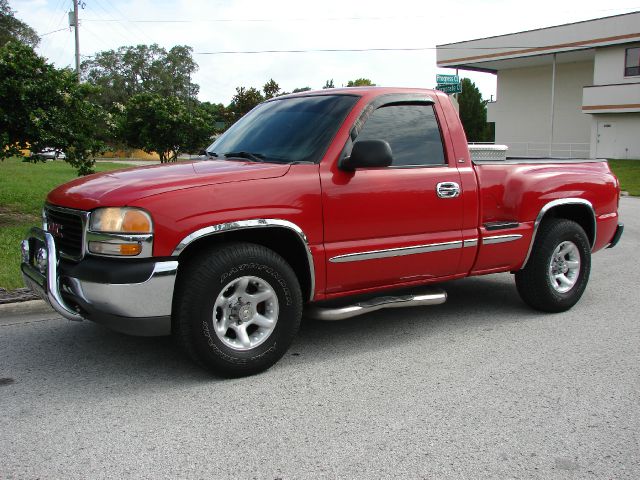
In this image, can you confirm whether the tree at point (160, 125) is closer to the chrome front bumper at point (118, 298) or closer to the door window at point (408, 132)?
the door window at point (408, 132)

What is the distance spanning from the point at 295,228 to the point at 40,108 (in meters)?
7.28

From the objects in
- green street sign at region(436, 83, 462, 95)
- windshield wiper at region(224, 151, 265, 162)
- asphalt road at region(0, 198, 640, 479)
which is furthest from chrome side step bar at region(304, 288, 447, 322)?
green street sign at region(436, 83, 462, 95)

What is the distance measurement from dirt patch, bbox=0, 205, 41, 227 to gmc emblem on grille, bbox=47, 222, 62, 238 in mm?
6588

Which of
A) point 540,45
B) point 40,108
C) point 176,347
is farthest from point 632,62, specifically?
point 176,347

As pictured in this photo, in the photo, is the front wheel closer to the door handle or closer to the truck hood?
the door handle

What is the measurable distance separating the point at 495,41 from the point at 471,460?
42565mm

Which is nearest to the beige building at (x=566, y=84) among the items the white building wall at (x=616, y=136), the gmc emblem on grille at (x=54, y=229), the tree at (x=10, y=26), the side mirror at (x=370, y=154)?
the white building wall at (x=616, y=136)

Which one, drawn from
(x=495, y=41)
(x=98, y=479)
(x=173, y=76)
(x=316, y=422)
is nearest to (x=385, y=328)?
(x=316, y=422)

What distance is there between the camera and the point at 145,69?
92.9 meters

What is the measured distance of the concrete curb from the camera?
577 cm

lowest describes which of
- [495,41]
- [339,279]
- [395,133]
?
[339,279]

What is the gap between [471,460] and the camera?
3.26 m

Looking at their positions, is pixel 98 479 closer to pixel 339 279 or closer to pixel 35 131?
pixel 339 279

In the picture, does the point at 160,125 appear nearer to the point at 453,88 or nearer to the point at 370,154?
the point at 453,88
